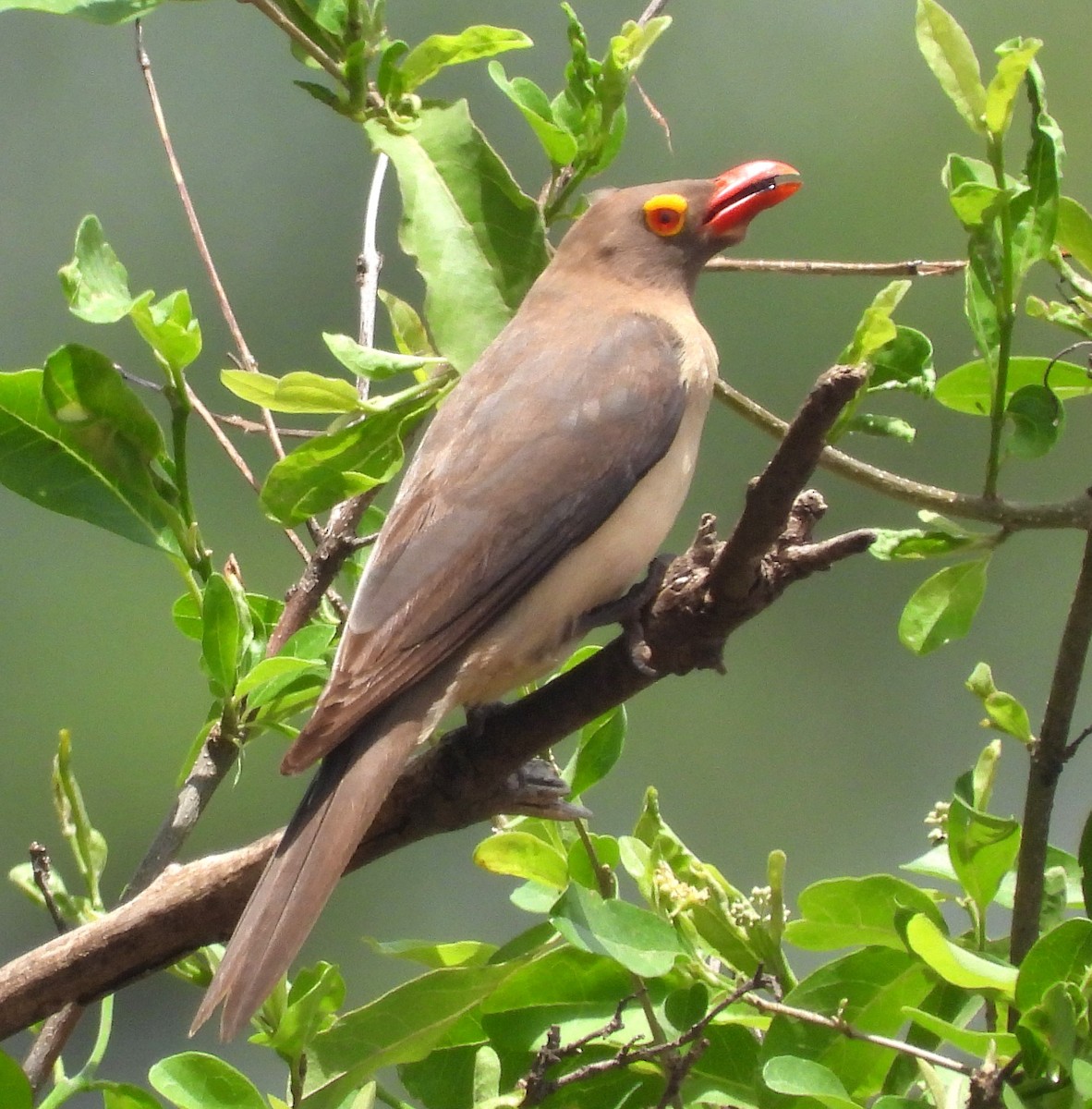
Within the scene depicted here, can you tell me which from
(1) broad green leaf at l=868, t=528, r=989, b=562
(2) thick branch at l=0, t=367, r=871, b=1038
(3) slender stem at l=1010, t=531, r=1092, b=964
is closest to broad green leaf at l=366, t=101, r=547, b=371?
(2) thick branch at l=0, t=367, r=871, b=1038

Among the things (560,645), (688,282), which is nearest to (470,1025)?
(560,645)

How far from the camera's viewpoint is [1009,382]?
193cm

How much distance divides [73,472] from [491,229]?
668 mm

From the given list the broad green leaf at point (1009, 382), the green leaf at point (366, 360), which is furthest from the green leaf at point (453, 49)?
the broad green leaf at point (1009, 382)

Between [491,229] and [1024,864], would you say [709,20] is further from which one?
[1024,864]

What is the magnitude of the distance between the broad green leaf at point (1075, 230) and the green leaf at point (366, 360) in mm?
868

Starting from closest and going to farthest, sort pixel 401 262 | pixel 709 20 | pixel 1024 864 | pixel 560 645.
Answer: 1. pixel 1024 864
2. pixel 560 645
3. pixel 709 20
4. pixel 401 262

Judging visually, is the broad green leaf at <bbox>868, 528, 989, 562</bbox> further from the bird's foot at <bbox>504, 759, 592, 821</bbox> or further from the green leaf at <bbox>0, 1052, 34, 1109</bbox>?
the green leaf at <bbox>0, 1052, 34, 1109</bbox>

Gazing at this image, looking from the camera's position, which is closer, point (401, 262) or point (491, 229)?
point (491, 229)

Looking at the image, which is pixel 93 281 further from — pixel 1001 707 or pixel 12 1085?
pixel 1001 707

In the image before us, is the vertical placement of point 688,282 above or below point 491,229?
below

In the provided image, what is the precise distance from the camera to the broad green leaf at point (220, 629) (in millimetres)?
1793

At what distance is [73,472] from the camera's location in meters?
1.91

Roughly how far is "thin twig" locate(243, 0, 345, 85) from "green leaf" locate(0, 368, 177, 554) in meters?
0.60
